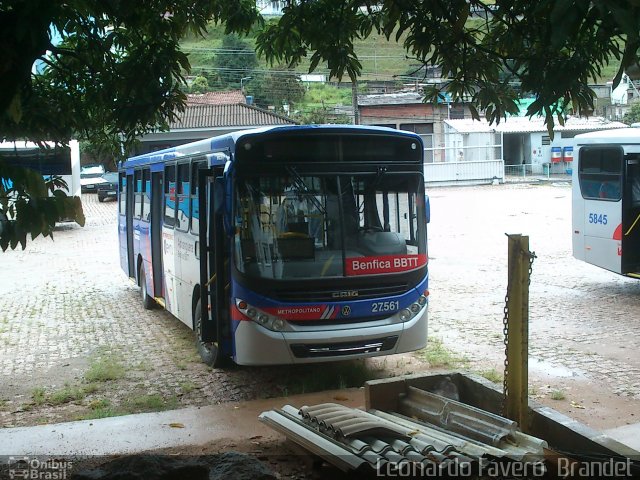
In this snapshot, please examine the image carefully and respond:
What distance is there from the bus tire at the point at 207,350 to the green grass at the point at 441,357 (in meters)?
2.65

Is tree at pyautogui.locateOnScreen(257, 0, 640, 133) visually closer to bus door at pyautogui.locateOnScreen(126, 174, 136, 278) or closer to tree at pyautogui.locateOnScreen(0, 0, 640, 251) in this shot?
tree at pyautogui.locateOnScreen(0, 0, 640, 251)

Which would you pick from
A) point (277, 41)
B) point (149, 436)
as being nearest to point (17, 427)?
point (149, 436)

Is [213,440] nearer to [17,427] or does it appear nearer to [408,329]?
[17,427]

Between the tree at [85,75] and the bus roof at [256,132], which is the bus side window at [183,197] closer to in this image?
the bus roof at [256,132]

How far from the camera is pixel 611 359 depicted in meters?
9.70

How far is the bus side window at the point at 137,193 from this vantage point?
1447 centimetres

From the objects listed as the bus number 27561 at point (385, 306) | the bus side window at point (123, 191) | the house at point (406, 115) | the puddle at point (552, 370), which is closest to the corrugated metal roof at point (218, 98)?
the house at point (406, 115)

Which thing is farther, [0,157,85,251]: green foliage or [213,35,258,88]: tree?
[213,35,258,88]: tree

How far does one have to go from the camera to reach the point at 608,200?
1417 centimetres

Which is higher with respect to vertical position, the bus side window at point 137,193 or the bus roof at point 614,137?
the bus roof at point 614,137

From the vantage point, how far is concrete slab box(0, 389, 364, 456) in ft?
22.4

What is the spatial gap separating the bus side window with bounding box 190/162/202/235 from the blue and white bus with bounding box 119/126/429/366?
0.85 metres

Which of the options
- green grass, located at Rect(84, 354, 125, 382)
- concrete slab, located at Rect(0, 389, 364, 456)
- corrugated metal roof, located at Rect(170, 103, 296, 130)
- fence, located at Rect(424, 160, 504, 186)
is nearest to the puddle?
concrete slab, located at Rect(0, 389, 364, 456)

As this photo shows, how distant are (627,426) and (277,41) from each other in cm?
523
